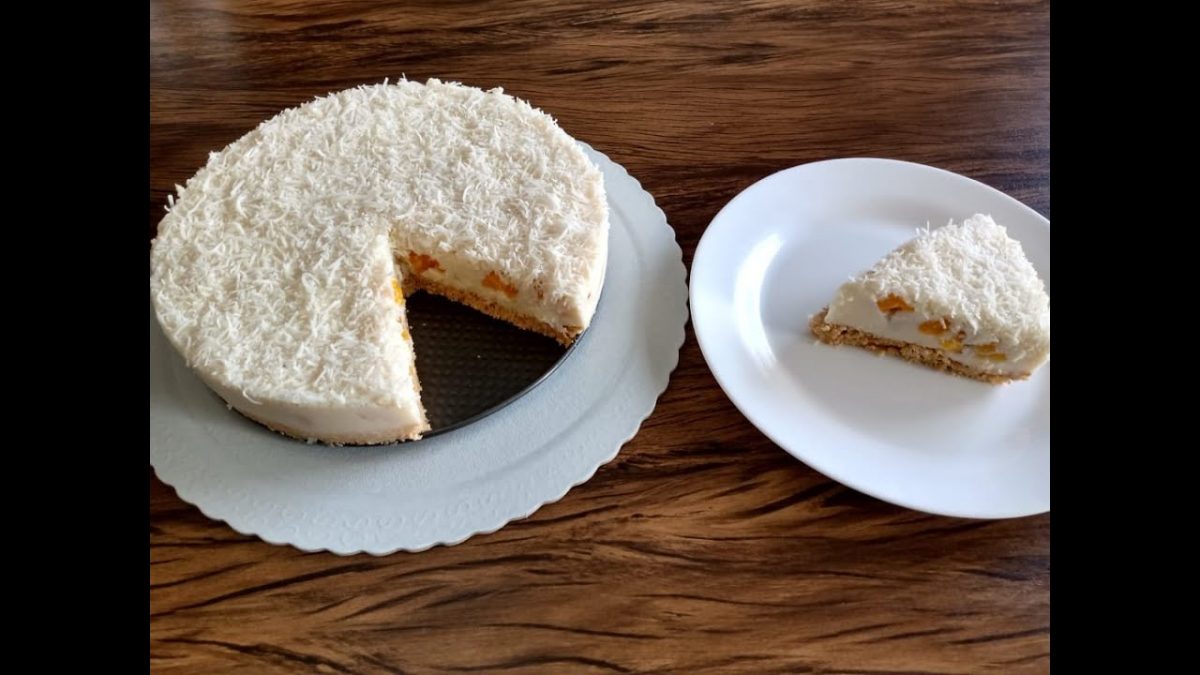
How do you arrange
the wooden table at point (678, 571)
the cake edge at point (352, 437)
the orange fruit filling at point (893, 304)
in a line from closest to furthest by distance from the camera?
1. the wooden table at point (678, 571)
2. the cake edge at point (352, 437)
3. the orange fruit filling at point (893, 304)

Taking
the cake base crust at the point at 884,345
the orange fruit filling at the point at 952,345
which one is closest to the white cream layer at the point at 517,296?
the cake base crust at the point at 884,345

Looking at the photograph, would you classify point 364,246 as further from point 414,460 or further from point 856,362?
point 856,362

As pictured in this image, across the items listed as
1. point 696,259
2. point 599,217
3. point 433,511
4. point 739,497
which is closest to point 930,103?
point 696,259

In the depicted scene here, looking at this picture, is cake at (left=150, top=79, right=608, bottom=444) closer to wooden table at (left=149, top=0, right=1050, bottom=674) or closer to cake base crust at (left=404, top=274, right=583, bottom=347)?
cake base crust at (left=404, top=274, right=583, bottom=347)

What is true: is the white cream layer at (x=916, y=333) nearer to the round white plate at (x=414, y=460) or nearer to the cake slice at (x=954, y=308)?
the cake slice at (x=954, y=308)

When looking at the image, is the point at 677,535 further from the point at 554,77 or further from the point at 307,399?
the point at 554,77

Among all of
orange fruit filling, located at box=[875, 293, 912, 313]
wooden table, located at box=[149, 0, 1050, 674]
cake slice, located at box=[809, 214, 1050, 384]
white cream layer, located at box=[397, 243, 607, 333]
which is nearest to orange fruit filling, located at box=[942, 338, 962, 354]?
cake slice, located at box=[809, 214, 1050, 384]

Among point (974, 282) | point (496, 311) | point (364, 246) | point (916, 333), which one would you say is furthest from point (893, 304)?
point (364, 246)
